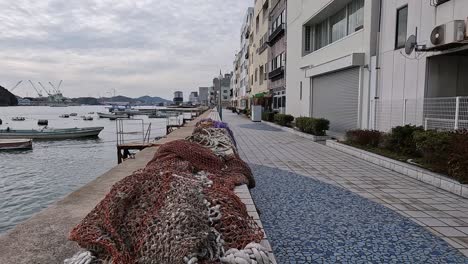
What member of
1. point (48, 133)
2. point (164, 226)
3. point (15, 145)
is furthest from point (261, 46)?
point (164, 226)

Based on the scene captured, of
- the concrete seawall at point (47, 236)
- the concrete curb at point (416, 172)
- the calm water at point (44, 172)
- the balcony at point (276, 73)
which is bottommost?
the calm water at point (44, 172)

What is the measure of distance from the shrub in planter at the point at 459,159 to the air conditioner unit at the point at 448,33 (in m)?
2.96

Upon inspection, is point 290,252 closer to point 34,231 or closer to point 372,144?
point 34,231

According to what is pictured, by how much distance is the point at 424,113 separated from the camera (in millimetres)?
9641

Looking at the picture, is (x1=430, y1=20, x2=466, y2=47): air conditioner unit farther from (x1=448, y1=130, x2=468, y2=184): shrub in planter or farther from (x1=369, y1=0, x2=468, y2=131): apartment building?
(x1=448, y1=130, x2=468, y2=184): shrub in planter

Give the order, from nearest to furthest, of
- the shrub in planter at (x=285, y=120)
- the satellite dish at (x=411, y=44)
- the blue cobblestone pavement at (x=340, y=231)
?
the blue cobblestone pavement at (x=340, y=231) < the satellite dish at (x=411, y=44) < the shrub in planter at (x=285, y=120)

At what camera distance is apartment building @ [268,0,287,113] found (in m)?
28.0

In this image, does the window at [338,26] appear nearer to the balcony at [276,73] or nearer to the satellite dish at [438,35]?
the satellite dish at [438,35]

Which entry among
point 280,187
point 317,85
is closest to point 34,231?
point 280,187

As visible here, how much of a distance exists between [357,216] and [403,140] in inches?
205

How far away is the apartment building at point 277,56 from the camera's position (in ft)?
92.0

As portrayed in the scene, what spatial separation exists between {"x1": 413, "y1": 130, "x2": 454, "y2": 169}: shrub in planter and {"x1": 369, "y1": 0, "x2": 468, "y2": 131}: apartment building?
111cm

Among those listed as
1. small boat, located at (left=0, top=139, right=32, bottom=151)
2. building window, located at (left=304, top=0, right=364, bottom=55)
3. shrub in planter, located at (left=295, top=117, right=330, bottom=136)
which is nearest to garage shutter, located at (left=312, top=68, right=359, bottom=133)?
shrub in planter, located at (left=295, top=117, right=330, bottom=136)

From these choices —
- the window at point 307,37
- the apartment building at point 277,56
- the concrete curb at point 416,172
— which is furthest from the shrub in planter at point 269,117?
the concrete curb at point 416,172
